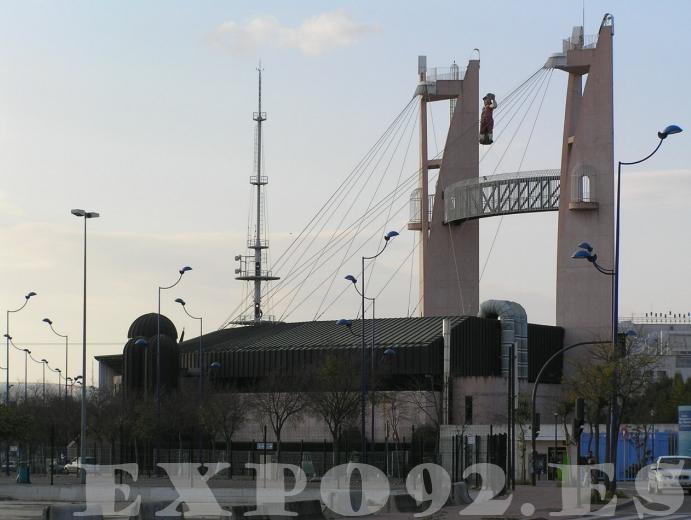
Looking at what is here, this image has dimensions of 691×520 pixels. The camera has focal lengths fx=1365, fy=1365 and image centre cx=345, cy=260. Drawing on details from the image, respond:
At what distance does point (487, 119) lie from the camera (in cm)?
9438

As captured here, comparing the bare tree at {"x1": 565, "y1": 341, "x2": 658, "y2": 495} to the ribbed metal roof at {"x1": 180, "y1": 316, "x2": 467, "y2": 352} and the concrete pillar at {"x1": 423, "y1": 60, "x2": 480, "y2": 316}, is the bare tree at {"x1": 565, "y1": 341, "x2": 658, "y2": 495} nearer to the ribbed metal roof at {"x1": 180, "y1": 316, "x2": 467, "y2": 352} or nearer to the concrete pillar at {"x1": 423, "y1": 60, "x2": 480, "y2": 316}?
the ribbed metal roof at {"x1": 180, "y1": 316, "x2": 467, "y2": 352}

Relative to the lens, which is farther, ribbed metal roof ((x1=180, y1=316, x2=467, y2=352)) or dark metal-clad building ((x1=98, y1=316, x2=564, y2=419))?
ribbed metal roof ((x1=180, y1=316, x2=467, y2=352))

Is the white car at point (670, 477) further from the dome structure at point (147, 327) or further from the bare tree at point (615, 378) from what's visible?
the dome structure at point (147, 327)

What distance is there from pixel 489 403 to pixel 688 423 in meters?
21.5

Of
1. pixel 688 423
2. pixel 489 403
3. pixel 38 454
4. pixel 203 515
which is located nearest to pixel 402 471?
pixel 688 423

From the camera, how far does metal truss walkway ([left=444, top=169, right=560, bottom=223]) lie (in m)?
88.8

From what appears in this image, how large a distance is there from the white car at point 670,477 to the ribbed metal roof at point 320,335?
3616 cm

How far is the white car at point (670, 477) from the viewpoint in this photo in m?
46.6

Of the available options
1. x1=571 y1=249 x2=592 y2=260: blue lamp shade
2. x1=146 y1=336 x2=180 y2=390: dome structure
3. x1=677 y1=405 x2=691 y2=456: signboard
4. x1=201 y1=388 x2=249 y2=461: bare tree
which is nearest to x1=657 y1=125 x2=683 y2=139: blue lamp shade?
x1=571 y1=249 x2=592 y2=260: blue lamp shade

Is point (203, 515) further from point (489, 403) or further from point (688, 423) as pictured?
point (489, 403)

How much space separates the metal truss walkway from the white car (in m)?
41.8

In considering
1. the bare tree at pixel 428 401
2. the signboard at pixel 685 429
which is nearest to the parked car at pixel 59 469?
the bare tree at pixel 428 401

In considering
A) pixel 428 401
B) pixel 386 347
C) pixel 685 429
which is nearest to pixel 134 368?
pixel 386 347

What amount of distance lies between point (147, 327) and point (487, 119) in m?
27.5
